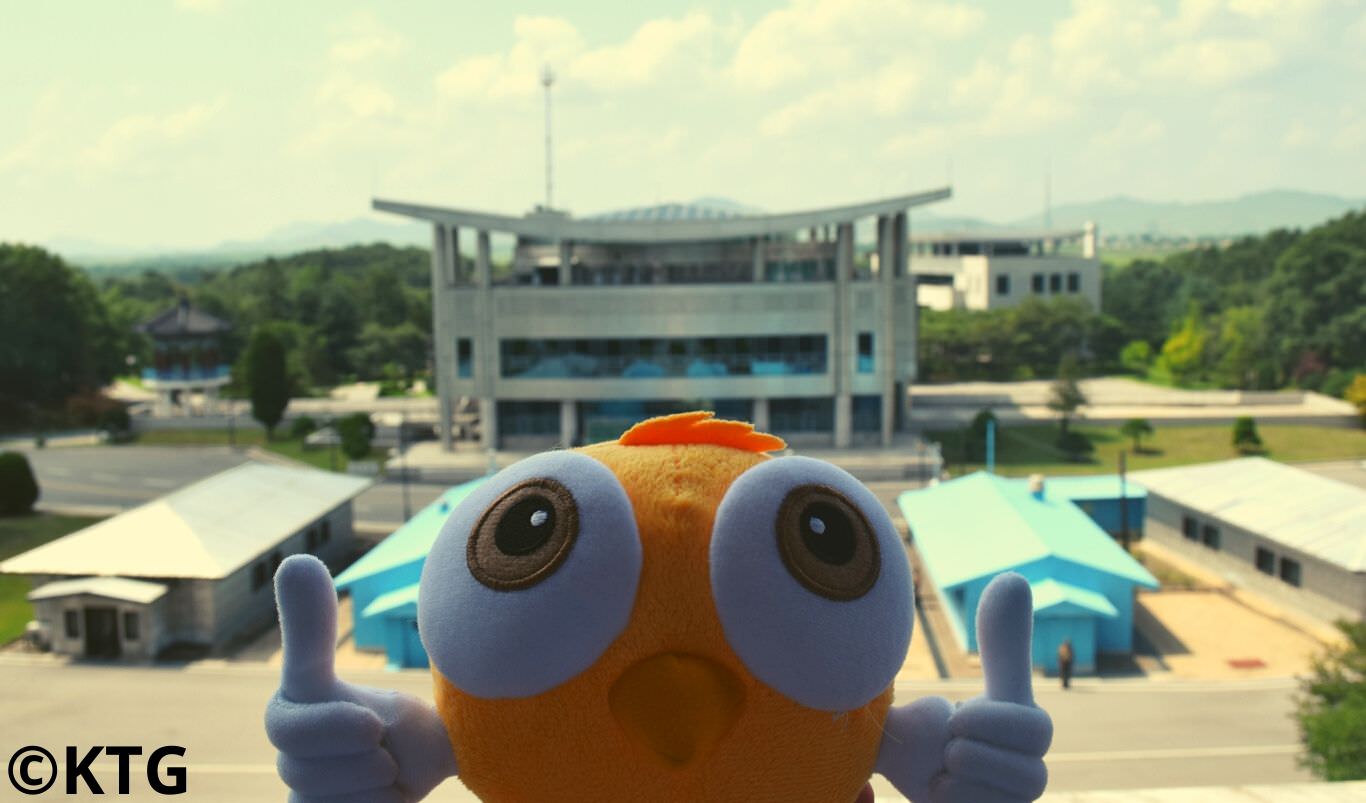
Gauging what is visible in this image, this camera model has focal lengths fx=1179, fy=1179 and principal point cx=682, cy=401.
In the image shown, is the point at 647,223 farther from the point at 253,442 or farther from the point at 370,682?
the point at 370,682

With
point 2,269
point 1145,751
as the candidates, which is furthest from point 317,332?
point 1145,751

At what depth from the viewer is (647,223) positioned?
1513 inches

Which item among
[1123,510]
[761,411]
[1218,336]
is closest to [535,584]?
[1123,510]

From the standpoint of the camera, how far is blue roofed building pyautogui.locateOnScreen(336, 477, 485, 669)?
1959 cm

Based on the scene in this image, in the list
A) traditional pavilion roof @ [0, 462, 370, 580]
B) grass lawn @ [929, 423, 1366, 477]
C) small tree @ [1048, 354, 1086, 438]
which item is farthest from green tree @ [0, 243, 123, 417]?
small tree @ [1048, 354, 1086, 438]

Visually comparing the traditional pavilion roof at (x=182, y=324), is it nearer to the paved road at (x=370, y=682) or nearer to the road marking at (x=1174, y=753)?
the paved road at (x=370, y=682)

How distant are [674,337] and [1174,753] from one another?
2487 cm

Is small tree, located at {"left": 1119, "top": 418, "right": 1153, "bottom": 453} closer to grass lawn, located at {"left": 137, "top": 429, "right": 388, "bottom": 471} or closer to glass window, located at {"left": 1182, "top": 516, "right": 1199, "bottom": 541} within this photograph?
glass window, located at {"left": 1182, "top": 516, "right": 1199, "bottom": 541}

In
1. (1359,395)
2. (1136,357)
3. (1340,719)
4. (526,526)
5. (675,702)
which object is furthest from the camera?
(1136,357)

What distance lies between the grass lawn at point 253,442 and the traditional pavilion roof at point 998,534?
22.6 m

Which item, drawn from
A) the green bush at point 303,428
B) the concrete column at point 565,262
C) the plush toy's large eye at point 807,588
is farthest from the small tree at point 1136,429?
the plush toy's large eye at point 807,588

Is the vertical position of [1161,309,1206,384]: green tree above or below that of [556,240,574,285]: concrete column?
below

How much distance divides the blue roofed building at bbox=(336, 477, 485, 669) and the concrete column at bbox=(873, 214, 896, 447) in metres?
20.3

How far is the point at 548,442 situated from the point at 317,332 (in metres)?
27.5
